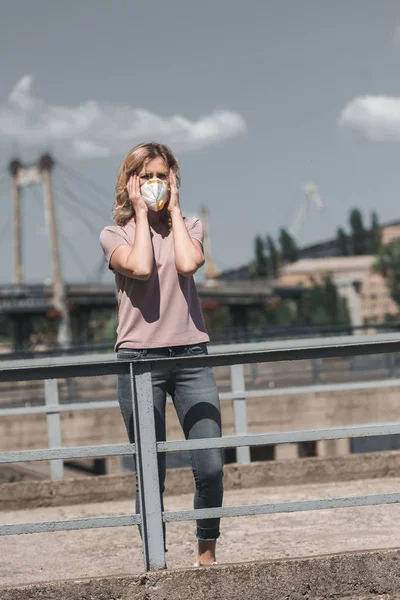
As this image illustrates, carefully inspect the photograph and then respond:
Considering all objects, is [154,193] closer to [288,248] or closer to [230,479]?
[230,479]

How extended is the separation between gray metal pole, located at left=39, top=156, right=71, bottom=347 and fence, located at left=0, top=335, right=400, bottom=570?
61988 mm

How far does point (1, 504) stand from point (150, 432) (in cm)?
318

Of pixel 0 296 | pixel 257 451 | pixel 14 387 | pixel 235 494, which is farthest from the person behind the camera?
pixel 0 296

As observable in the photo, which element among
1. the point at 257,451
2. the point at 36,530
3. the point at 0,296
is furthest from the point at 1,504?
the point at 0,296

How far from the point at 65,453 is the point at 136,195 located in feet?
3.39

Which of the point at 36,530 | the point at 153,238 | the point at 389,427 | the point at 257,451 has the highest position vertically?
the point at 153,238

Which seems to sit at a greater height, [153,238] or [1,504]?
[153,238]

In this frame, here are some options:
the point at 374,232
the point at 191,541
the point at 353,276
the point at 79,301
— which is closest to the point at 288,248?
the point at 374,232

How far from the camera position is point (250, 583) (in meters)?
3.73

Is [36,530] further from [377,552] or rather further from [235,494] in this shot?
[235,494]

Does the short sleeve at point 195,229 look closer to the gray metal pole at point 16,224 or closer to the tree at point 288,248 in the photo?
the gray metal pole at point 16,224

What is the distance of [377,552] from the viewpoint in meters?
3.80

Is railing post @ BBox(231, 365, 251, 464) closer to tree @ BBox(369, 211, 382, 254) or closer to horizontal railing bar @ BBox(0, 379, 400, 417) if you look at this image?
horizontal railing bar @ BBox(0, 379, 400, 417)

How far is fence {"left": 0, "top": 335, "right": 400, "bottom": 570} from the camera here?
374cm
